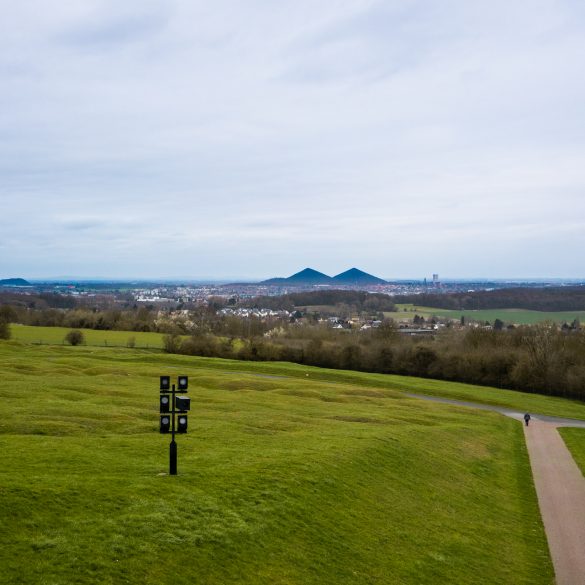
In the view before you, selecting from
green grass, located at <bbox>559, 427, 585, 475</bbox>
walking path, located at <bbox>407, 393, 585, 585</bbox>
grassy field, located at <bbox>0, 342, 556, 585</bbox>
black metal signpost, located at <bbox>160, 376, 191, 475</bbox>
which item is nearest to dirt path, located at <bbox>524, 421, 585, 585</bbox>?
walking path, located at <bbox>407, 393, 585, 585</bbox>

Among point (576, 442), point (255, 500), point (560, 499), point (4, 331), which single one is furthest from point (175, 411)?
point (4, 331)

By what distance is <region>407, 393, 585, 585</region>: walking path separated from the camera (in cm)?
2288

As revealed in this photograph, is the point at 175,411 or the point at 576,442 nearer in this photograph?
the point at 175,411

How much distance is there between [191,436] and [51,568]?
1811 centimetres

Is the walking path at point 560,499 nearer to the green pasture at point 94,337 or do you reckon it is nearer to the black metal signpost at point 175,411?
the black metal signpost at point 175,411

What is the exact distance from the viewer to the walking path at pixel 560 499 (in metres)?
22.9

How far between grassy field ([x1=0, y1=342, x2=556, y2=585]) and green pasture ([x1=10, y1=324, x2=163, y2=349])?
7876 cm

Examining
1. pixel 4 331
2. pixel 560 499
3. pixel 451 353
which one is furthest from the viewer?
pixel 4 331

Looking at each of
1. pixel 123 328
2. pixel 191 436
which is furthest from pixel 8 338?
pixel 191 436

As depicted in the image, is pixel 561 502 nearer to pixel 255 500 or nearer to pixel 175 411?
pixel 255 500

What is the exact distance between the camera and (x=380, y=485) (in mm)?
27125

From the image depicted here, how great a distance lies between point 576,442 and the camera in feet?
164

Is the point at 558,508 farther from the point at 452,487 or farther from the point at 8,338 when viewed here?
the point at 8,338

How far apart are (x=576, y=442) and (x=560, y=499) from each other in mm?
20434
